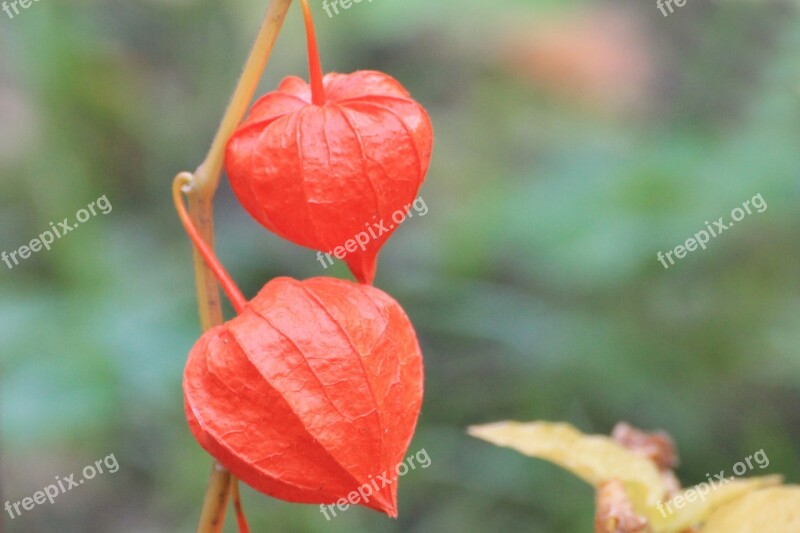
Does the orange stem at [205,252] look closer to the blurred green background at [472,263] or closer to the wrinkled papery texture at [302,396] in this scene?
the wrinkled papery texture at [302,396]

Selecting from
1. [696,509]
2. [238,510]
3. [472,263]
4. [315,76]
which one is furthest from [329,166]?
[472,263]

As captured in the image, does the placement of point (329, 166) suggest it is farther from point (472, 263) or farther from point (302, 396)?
point (472, 263)

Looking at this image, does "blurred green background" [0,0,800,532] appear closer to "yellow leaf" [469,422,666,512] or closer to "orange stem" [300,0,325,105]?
"yellow leaf" [469,422,666,512]

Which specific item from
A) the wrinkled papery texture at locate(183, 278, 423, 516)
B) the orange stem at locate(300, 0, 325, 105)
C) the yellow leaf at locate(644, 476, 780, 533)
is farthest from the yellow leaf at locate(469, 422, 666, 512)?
the orange stem at locate(300, 0, 325, 105)

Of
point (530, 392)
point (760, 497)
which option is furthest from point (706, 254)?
point (760, 497)

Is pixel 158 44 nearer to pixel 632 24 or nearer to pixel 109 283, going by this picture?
pixel 109 283

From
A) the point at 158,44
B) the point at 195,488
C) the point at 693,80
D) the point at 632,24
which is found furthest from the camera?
the point at 632,24
